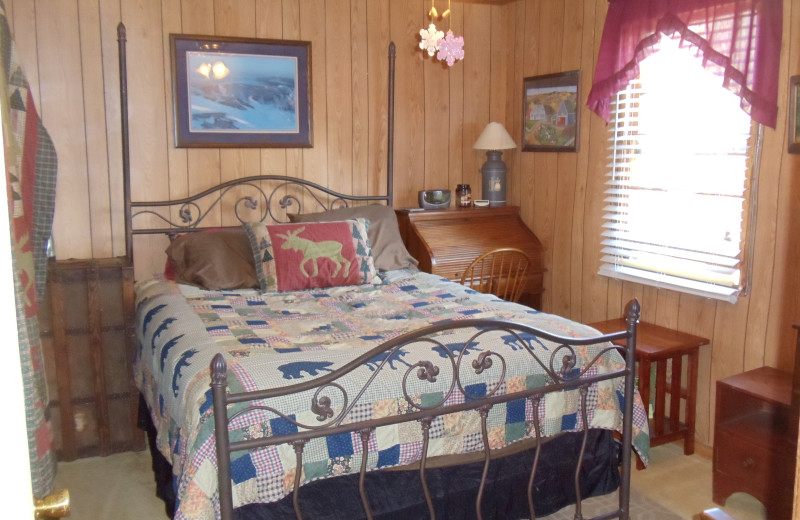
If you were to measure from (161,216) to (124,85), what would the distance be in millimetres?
676

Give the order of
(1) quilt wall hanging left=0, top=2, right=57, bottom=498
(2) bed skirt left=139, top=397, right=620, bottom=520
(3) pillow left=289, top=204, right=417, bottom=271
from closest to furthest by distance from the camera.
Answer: (1) quilt wall hanging left=0, top=2, right=57, bottom=498 < (2) bed skirt left=139, top=397, right=620, bottom=520 < (3) pillow left=289, top=204, right=417, bottom=271

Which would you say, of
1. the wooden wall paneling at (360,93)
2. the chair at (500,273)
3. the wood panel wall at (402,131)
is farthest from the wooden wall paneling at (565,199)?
the wooden wall paneling at (360,93)

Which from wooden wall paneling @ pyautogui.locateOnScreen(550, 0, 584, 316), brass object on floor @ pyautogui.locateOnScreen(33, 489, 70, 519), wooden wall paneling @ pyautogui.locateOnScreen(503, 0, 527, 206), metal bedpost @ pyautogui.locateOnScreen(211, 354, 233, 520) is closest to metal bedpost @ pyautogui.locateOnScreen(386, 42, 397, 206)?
wooden wall paneling @ pyautogui.locateOnScreen(503, 0, 527, 206)

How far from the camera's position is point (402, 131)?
13.9ft

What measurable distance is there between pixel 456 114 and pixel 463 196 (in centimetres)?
53

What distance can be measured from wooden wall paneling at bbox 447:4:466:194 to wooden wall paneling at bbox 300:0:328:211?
82 cm

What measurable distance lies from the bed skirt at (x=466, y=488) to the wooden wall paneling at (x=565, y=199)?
5.57ft

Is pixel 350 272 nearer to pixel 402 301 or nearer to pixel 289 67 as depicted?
pixel 402 301

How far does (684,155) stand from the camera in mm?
3248

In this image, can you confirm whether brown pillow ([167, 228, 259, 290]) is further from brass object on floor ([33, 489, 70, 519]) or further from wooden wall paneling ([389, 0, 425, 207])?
brass object on floor ([33, 489, 70, 519])

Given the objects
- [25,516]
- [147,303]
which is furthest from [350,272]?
[25,516]

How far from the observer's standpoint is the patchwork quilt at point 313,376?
6.23ft

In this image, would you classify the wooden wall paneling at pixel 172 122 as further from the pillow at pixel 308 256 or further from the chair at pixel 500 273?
the chair at pixel 500 273

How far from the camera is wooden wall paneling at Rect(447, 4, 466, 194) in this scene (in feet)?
14.1
